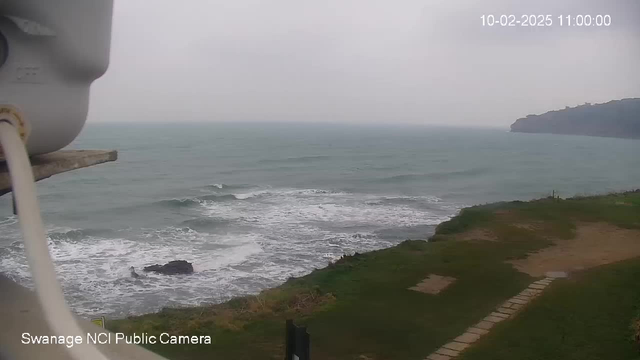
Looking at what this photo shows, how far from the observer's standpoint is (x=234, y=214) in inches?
1294

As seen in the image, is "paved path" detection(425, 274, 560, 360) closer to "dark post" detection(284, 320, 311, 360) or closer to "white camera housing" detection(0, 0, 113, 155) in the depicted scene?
"dark post" detection(284, 320, 311, 360)

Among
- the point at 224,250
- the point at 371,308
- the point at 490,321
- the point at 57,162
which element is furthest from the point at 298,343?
the point at 224,250

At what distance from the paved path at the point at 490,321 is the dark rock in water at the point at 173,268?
38.8ft

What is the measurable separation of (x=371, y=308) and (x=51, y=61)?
30.2 ft

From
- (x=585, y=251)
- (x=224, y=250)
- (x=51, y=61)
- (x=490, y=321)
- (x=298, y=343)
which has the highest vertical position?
(x=51, y=61)

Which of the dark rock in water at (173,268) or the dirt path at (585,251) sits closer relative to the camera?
the dirt path at (585,251)

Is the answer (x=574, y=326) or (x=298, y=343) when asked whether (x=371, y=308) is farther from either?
(x=298, y=343)

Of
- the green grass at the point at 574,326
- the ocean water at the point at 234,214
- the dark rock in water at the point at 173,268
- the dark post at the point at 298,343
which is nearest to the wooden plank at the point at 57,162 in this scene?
the dark post at the point at 298,343

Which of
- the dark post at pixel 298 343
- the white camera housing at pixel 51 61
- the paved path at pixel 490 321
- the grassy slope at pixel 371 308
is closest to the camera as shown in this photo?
the white camera housing at pixel 51 61

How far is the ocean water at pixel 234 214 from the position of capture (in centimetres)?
1861

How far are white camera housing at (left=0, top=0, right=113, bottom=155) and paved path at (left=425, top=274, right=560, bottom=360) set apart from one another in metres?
6.86

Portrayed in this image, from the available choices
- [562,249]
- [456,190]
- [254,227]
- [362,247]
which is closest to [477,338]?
[562,249]

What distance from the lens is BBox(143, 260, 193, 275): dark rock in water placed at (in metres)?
19.4

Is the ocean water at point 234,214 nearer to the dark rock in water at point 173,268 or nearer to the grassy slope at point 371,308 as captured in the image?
the dark rock in water at point 173,268
